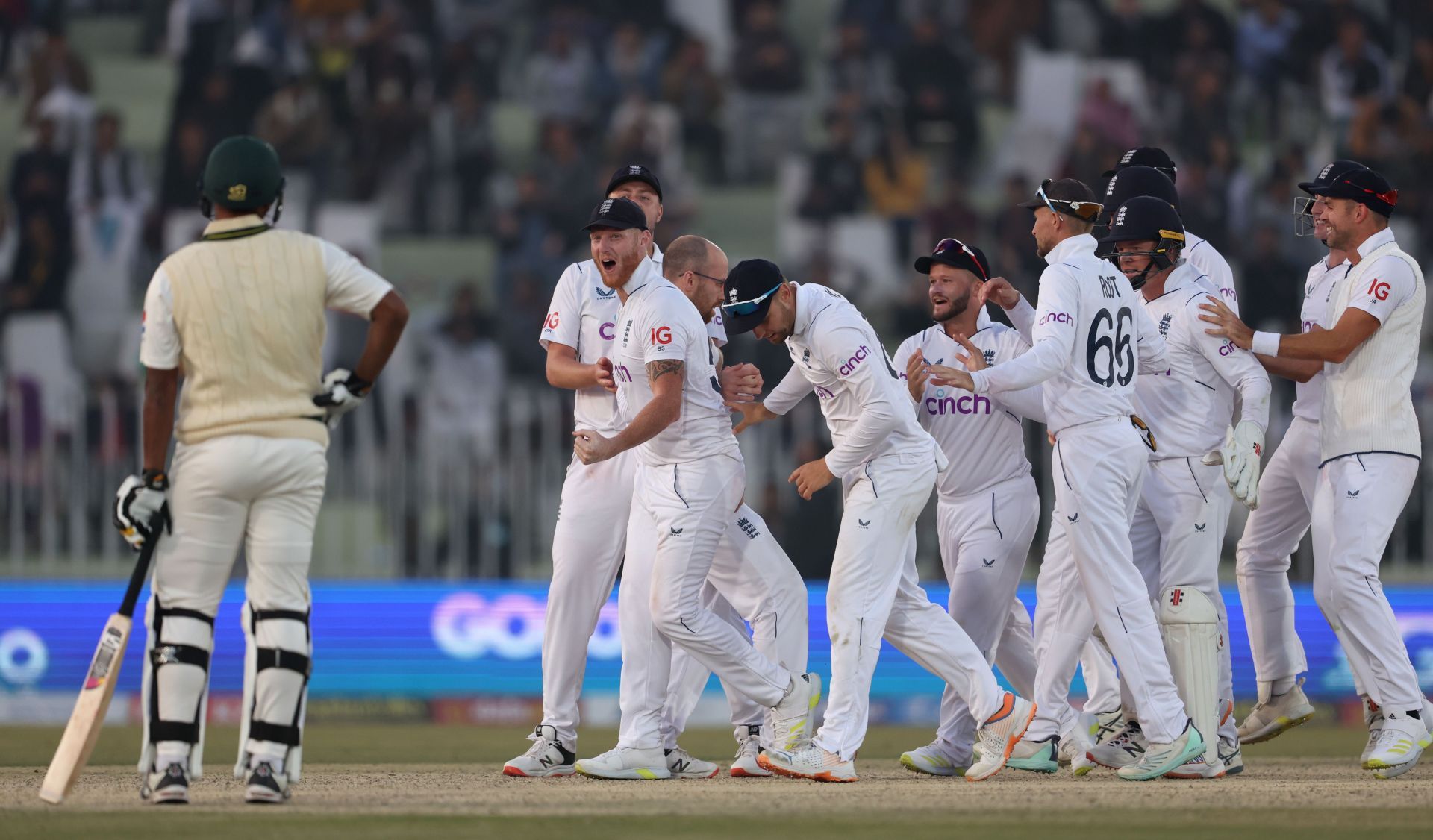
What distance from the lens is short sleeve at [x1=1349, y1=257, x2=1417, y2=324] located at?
8000 millimetres

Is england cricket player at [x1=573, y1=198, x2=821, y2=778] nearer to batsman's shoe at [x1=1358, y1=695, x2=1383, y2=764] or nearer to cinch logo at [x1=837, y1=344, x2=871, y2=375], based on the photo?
cinch logo at [x1=837, y1=344, x2=871, y2=375]

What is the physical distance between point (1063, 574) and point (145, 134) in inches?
484

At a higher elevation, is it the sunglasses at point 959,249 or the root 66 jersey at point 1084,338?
the sunglasses at point 959,249

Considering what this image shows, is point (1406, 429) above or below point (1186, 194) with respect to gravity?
below

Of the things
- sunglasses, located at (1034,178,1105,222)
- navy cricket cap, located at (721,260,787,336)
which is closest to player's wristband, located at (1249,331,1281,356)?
sunglasses, located at (1034,178,1105,222)

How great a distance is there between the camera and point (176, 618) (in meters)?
6.33

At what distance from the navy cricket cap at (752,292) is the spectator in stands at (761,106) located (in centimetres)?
1061

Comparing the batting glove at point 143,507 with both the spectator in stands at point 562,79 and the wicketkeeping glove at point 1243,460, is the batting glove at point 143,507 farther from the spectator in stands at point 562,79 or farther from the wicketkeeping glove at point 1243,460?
the spectator in stands at point 562,79

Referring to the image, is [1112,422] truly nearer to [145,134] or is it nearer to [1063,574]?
[1063,574]

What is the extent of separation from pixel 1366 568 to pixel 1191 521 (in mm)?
774

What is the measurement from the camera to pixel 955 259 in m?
8.01

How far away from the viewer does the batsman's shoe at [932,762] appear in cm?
798

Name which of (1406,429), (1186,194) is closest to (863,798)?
(1406,429)

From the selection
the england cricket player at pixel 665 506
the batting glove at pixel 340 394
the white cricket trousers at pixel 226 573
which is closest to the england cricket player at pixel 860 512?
the england cricket player at pixel 665 506
